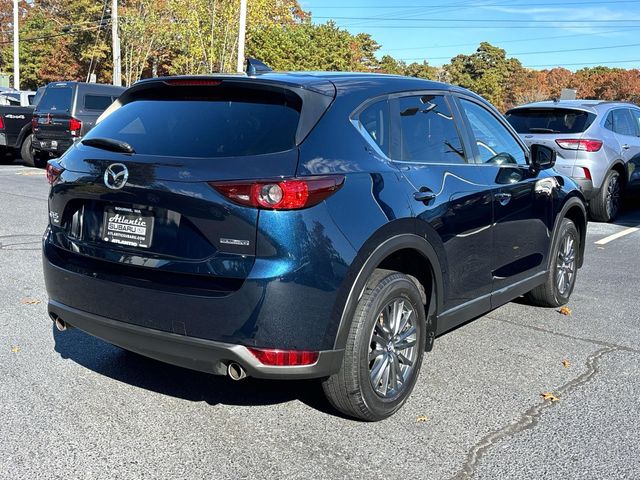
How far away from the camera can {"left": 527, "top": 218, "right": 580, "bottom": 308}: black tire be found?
5.71 meters

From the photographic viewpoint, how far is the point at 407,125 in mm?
3994

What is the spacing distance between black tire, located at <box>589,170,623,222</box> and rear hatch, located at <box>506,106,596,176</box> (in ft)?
2.38

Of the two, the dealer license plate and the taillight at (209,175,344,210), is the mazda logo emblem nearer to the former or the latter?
the dealer license plate

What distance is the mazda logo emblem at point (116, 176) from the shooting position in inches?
132

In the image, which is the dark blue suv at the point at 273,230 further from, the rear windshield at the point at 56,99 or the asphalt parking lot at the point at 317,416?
the rear windshield at the point at 56,99

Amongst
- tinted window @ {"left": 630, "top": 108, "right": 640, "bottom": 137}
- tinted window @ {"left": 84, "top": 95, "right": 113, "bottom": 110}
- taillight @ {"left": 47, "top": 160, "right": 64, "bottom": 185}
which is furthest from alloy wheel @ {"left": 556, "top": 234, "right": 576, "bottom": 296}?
tinted window @ {"left": 84, "top": 95, "right": 113, "bottom": 110}

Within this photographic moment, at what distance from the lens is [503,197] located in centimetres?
466

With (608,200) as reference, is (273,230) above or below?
above

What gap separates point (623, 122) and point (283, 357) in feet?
31.7

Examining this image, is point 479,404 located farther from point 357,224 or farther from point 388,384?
point 357,224

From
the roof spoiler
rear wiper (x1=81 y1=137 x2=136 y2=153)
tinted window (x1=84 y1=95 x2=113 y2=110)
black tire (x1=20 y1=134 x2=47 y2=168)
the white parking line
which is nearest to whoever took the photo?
rear wiper (x1=81 y1=137 x2=136 y2=153)

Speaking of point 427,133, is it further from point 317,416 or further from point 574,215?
point 574,215

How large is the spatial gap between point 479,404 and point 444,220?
1049mm

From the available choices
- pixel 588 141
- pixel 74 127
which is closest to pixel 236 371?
pixel 588 141
